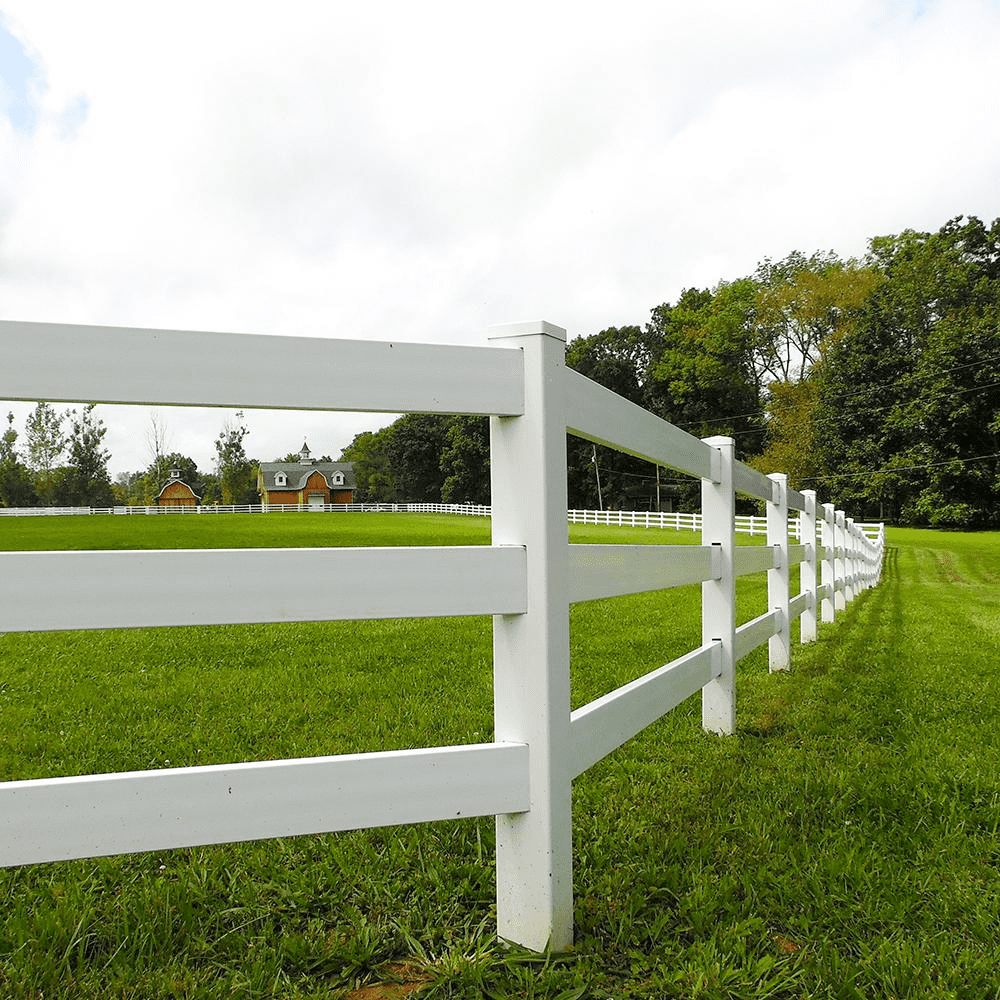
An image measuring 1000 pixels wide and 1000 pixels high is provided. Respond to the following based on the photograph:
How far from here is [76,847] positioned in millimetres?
1472

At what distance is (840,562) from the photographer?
9.55m

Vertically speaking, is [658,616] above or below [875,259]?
below

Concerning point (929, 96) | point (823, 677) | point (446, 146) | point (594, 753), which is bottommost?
point (823, 677)

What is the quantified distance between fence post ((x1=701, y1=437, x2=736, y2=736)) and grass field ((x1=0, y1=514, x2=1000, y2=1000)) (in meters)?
0.19

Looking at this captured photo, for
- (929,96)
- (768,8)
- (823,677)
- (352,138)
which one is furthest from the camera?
(929,96)

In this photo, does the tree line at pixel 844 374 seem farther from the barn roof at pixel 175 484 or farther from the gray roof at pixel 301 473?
the gray roof at pixel 301 473

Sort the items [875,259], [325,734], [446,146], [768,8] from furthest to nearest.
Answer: [875,259], [446,146], [768,8], [325,734]

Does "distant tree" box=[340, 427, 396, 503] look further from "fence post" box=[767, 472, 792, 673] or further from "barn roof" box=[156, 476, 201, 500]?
"fence post" box=[767, 472, 792, 673]

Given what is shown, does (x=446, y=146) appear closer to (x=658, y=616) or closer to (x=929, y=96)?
(x=658, y=616)

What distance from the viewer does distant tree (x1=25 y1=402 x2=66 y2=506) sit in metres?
36.3

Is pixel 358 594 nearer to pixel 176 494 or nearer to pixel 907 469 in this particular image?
pixel 907 469

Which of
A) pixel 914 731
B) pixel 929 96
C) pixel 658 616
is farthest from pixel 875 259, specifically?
pixel 914 731

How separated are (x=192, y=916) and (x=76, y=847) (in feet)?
2.09

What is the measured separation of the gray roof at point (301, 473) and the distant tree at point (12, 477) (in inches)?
1732
